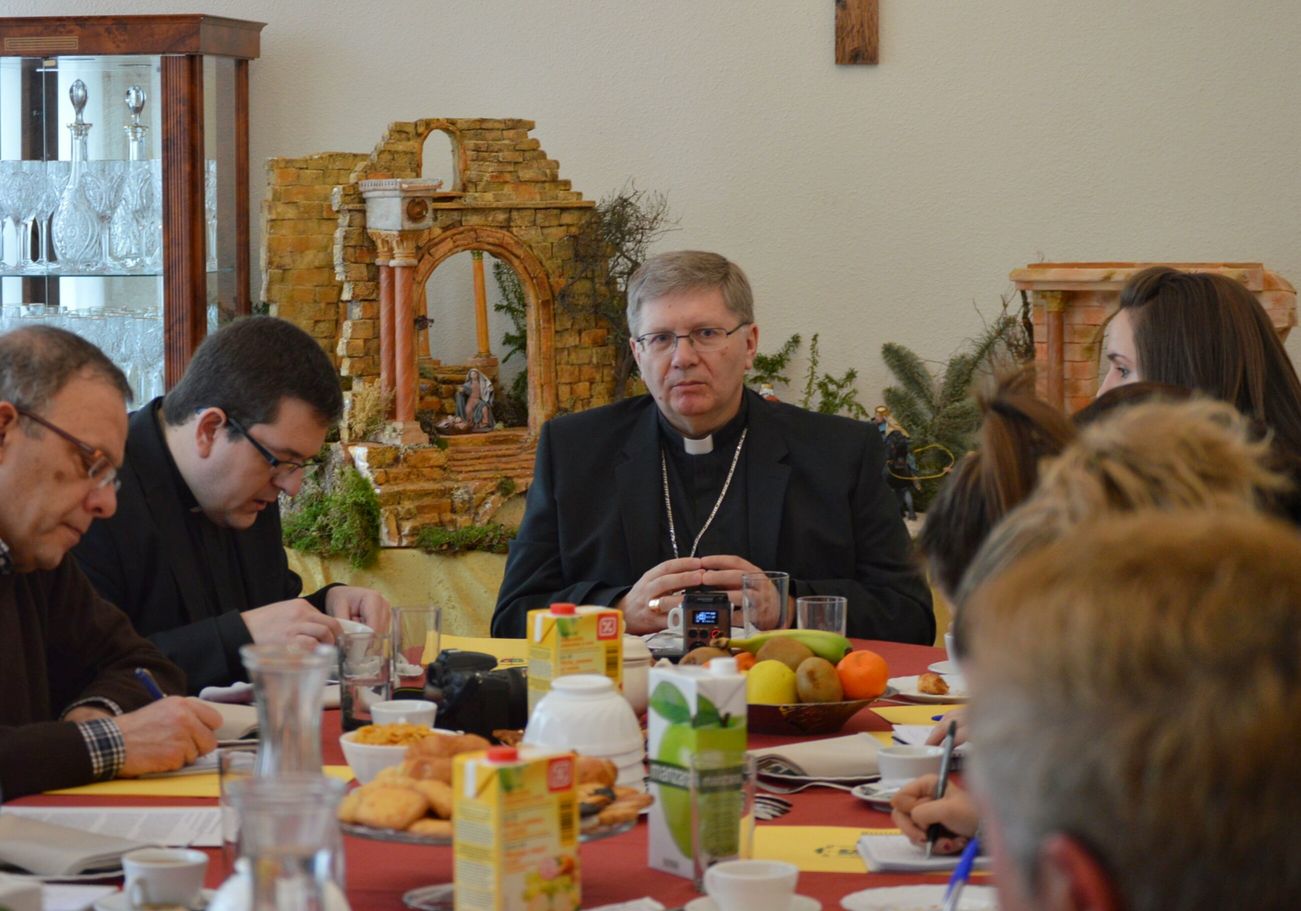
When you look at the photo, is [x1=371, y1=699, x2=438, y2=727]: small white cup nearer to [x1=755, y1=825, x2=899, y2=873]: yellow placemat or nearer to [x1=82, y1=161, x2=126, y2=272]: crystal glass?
[x1=755, y1=825, x2=899, y2=873]: yellow placemat

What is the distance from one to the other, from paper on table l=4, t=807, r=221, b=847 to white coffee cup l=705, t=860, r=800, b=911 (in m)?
0.60

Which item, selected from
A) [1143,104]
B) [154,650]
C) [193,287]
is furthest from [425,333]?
[154,650]

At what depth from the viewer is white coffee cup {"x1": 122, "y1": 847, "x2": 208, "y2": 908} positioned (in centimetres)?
150

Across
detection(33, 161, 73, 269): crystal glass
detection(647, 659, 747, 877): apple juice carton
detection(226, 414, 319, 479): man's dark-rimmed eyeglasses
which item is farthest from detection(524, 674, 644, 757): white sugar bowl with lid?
detection(33, 161, 73, 269): crystal glass

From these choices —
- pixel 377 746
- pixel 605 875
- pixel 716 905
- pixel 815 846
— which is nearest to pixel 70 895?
pixel 377 746

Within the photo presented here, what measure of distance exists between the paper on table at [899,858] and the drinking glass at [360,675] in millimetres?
809

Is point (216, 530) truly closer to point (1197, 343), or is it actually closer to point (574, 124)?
point (1197, 343)

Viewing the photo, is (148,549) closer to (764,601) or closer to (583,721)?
(764,601)

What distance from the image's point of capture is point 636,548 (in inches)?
142

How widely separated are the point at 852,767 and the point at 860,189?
4.97m

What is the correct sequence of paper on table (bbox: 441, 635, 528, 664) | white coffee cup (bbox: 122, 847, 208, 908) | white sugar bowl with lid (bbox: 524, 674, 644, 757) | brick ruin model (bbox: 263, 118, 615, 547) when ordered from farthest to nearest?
brick ruin model (bbox: 263, 118, 615, 547), paper on table (bbox: 441, 635, 528, 664), white sugar bowl with lid (bbox: 524, 674, 644, 757), white coffee cup (bbox: 122, 847, 208, 908)

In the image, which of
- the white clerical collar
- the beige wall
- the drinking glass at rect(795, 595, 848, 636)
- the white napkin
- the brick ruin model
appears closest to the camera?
the white napkin

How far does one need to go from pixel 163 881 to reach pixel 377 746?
0.45 metres

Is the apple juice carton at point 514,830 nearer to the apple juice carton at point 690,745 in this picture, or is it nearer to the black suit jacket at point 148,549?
the apple juice carton at point 690,745
